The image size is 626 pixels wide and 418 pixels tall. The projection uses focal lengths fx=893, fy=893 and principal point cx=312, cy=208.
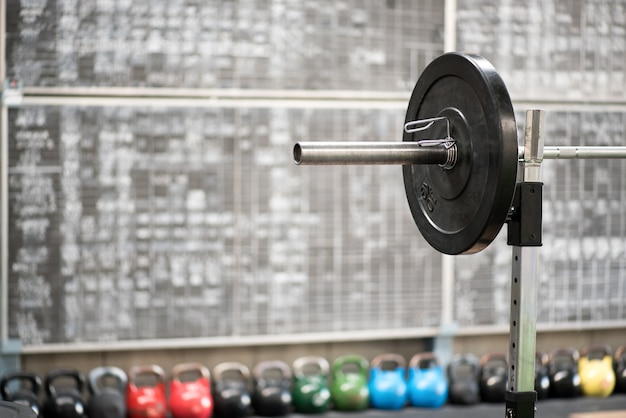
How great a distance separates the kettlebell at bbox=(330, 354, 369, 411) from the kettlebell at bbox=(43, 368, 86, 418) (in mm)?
1266

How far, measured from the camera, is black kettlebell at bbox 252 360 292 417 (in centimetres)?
445

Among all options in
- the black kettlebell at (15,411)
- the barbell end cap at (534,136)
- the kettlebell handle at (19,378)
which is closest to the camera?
the barbell end cap at (534,136)

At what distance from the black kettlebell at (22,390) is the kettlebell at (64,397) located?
0.17ft

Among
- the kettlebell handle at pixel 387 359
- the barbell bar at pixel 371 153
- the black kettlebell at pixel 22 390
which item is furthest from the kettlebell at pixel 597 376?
the barbell bar at pixel 371 153

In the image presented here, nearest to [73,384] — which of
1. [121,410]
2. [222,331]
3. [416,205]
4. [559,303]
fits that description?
[121,410]

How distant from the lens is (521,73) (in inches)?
194

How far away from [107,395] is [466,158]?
287 cm

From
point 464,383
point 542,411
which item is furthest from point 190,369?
point 542,411

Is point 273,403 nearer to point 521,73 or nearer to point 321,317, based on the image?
point 321,317

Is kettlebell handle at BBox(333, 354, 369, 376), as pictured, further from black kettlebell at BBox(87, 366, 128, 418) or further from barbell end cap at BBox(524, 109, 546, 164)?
barbell end cap at BBox(524, 109, 546, 164)

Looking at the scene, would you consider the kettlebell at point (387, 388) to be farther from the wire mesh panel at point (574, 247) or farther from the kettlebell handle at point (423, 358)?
the wire mesh panel at point (574, 247)

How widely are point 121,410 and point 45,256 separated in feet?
2.77

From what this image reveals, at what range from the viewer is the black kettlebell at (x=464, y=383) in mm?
4738

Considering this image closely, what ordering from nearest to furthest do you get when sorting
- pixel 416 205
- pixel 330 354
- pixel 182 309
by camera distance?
pixel 416 205 < pixel 182 309 < pixel 330 354
